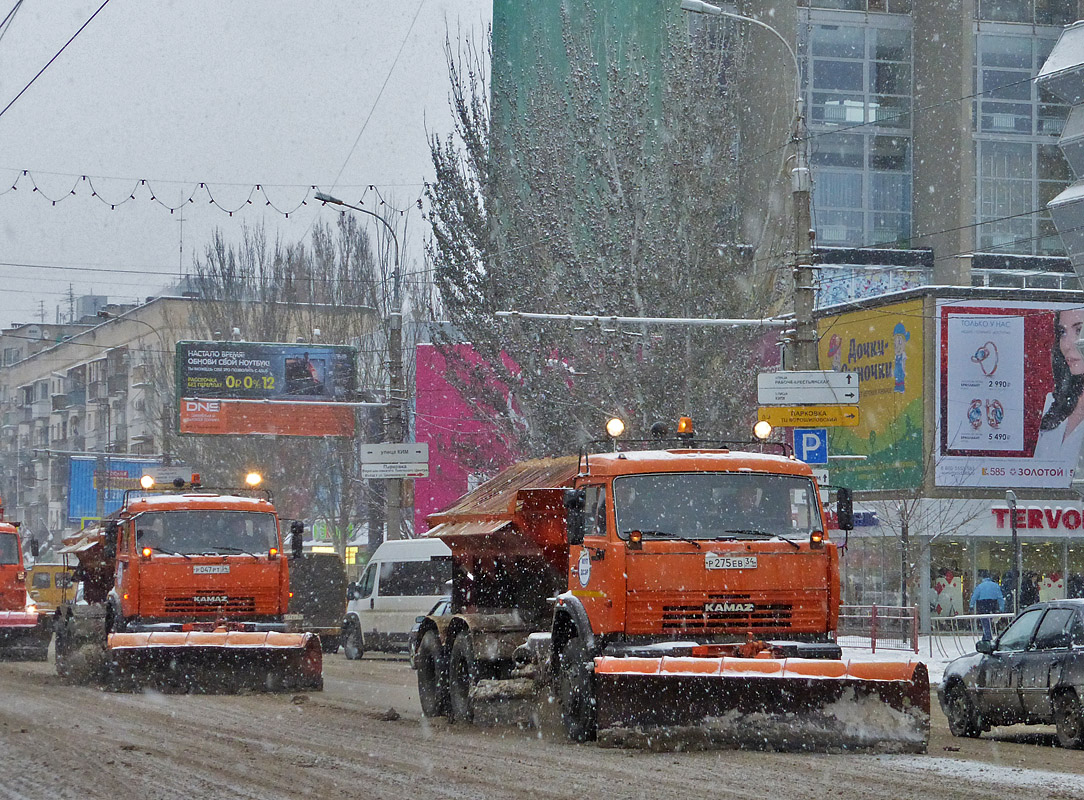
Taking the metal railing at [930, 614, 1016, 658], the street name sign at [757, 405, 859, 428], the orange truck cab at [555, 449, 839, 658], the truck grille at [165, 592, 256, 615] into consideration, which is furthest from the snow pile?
the metal railing at [930, 614, 1016, 658]

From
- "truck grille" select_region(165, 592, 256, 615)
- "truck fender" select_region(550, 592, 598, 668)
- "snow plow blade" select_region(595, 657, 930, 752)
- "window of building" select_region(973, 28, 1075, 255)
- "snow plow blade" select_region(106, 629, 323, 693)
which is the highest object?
"window of building" select_region(973, 28, 1075, 255)

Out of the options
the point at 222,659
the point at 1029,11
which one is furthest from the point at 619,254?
the point at 1029,11

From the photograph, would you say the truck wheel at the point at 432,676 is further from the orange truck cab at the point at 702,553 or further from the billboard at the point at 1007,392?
the billboard at the point at 1007,392

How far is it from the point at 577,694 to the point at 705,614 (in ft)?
3.97

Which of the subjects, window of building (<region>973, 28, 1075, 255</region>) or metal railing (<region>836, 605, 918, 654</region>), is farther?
window of building (<region>973, 28, 1075, 255</region>)

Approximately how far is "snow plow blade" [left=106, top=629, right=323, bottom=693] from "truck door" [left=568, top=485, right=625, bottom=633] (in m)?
6.51

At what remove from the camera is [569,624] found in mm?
12781

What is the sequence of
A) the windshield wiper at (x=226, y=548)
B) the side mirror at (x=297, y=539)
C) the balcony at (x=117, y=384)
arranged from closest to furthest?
the windshield wiper at (x=226, y=548) < the side mirror at (x=297, y=539) < the balcony at (x=117, y=384)

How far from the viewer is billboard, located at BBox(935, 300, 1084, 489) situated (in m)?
33.4

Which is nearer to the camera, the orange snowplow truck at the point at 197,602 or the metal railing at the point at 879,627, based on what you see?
the orange snowplow truck at the point at 197,602

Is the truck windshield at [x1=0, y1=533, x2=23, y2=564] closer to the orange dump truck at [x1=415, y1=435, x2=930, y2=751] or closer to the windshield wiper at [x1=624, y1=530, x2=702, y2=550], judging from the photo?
the orange dump truck at [x1=415, y1=435, x2=930, y2=751]

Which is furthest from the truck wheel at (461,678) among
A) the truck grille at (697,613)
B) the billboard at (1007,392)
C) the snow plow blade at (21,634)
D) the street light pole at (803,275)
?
the billboard at (1007,392)

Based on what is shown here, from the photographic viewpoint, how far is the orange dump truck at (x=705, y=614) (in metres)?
11.3

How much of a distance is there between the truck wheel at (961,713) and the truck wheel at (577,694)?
4.07 meters
